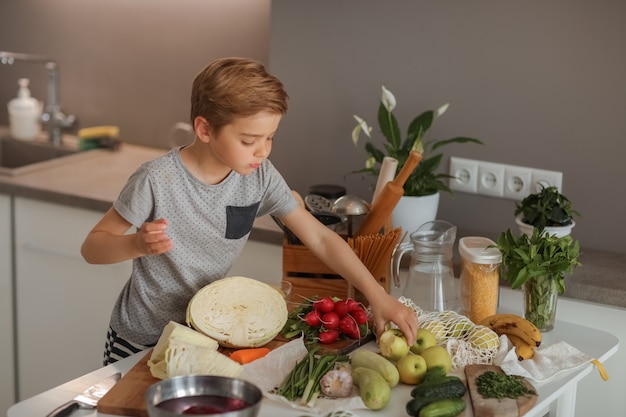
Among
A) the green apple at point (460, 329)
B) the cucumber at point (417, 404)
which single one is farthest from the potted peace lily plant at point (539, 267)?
the cucumber at point (417, 404)

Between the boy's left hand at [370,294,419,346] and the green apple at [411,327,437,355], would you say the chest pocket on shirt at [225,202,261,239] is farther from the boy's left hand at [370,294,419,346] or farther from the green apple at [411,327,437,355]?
the green apple at [411,327,437,355]

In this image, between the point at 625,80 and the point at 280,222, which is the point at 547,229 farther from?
the point at 280,222

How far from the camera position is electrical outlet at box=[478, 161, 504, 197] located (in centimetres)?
256

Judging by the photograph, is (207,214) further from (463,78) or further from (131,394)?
(463,78)

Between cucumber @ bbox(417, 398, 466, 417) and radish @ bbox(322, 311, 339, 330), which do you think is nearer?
cucumber @ bbox(417, 398, 466, 417)

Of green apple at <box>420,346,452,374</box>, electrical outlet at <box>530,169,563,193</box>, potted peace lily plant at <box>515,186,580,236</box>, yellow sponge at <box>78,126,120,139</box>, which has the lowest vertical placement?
green apple at <box>420,346,452,374</box>

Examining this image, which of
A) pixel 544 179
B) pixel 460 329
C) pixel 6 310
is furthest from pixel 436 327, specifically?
pixel 6 310

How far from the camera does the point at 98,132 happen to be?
3336 millimetres

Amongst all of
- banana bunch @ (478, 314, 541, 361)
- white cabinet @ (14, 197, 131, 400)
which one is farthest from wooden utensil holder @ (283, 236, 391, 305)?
white cabinet @ (14, 197, 131, 400)

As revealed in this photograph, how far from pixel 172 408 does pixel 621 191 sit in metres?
1.38

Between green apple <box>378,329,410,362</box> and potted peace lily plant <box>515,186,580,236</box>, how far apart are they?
603 mm

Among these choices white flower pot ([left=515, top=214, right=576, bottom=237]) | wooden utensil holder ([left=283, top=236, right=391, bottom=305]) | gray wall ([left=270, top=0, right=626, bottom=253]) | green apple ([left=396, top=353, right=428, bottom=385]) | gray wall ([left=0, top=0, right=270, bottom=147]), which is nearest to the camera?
green apple ([left=396, top=353, right=428, bottom=385])

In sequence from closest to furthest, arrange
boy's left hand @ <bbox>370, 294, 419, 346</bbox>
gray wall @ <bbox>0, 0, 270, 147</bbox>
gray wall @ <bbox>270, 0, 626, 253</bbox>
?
1. boy's left hand @ <bbox>370, 294, 419, 346</bbox>
2. gray wall @ <bbox>270, 0, 626, 253</bbox>
3. gray wall @ <bbox>0, 0, 270, 147</bbox>

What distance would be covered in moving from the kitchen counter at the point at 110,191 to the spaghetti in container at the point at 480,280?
287 mm
